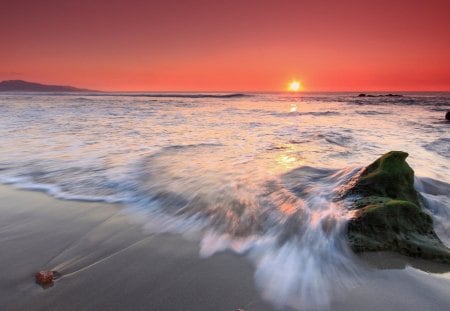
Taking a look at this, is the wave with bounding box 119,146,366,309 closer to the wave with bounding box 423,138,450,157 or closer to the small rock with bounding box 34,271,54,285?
the small rock with bounding box 34,271,54,285

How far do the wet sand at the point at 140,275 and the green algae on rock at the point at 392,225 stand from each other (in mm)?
162

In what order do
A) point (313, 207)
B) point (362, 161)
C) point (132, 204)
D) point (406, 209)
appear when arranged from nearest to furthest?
1. point (406, 209)
2. point (313, 207)
3. point (132, 204)
4. point (362, 161)

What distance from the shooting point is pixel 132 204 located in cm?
503

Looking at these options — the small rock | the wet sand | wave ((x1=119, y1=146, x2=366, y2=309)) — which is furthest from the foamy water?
the small rock

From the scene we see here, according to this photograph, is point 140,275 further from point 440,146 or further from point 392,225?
point 440,146

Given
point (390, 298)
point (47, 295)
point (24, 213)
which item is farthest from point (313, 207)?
point (24, 213)

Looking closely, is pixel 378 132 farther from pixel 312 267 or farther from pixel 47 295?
pixel 47 295

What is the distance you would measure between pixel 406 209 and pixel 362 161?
4130 mm

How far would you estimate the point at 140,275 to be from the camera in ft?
9.99

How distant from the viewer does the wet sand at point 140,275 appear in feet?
8.68

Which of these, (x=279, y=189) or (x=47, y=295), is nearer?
(x=47, y=295)

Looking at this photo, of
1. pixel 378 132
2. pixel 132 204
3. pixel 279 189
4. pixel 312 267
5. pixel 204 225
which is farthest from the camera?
pixel 378 132

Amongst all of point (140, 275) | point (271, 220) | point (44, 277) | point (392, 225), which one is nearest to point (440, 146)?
point (392, 225)

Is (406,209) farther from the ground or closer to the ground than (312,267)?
farther from the ground
